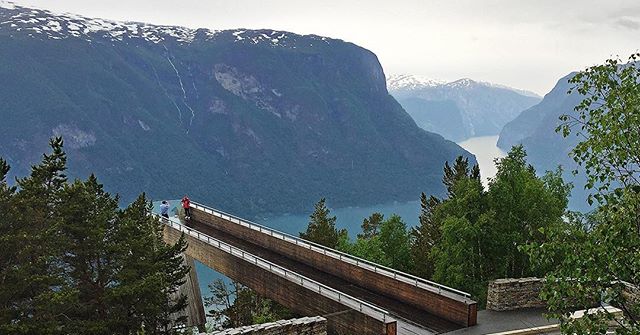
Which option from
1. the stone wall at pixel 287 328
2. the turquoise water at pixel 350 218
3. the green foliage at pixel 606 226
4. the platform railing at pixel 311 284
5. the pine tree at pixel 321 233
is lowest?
the turquoise water at pixel 350 218

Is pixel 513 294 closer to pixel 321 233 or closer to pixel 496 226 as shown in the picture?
pixel 496 226

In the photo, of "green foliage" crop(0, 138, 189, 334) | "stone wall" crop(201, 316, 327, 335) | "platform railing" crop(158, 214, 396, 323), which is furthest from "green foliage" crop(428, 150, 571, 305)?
"green foliage" crop(0, 138, 189, 334)

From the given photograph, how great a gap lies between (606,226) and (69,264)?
15017mm

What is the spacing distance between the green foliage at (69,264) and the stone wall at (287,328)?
4960 mm

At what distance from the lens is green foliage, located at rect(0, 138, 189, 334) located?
43.5ft

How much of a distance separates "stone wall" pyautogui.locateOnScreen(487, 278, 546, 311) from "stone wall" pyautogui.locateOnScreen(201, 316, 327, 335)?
16.7 ft

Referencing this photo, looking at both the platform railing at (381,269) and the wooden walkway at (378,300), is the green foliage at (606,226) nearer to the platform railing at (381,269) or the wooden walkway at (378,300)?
the wooden walkway at (378,300)

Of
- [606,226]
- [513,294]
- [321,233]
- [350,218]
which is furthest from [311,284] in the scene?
[350,218]

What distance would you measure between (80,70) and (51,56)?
1064 cm

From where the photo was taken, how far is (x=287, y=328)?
436 inches

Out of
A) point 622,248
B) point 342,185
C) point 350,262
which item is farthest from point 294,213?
point 622,248

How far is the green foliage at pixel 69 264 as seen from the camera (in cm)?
1327

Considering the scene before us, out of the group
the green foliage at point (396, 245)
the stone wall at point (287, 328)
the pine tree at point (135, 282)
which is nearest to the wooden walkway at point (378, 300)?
the stone wall at point (287, 328)

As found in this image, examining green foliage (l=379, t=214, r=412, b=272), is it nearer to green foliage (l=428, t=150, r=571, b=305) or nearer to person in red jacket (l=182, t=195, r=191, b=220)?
green foliage (l=428, t=150, r=571, b=305)
